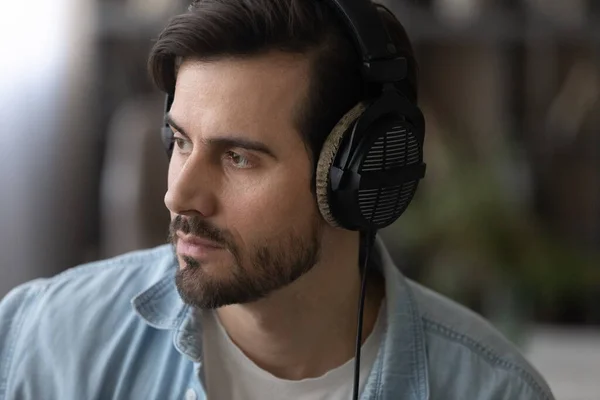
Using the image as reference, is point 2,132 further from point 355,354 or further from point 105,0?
point 355,354

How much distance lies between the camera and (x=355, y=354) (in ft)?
4.27

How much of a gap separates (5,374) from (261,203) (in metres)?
0.42

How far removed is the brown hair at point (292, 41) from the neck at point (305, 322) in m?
0.19

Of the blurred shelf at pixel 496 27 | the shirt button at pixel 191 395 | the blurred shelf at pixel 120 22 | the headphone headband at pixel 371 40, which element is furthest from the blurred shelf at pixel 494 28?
the shirt button at pixel 191 395

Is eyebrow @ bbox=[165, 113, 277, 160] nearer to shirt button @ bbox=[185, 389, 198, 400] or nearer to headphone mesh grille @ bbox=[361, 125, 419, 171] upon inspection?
headphone mesh grille @ bbox=[361, 125, 419, 171]

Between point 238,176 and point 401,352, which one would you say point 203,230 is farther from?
point 401,352

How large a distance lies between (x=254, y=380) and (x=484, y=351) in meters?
0.33

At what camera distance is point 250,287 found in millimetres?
1209

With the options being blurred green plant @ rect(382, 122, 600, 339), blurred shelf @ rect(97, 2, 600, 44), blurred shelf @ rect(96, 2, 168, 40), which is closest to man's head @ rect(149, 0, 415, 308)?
blurred green plant @ rect(382, 122, 600, 339)

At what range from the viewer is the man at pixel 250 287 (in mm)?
1193

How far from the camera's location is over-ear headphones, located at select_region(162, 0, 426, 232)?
A: 1.16 metres

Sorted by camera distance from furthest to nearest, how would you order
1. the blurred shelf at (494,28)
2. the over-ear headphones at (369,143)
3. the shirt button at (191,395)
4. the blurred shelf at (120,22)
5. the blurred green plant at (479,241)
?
the blurred shelf at (120,22) → the blurred shelf at (494,28) → the blurred green plant at (479,241) → the shirt button at (191,395) → the over-ear headphones at (369,143)

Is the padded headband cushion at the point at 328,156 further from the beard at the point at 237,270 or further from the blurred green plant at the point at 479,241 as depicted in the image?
the blurred green plant at the point at 479,241

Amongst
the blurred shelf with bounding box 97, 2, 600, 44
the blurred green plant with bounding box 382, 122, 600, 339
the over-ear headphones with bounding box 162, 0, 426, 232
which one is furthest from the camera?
the blurred shelf with bounding box 97, 2, 600, 44
